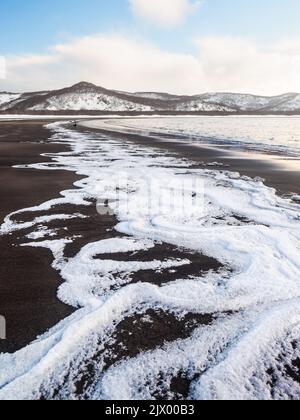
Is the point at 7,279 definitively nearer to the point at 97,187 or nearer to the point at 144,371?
the point at 144,371

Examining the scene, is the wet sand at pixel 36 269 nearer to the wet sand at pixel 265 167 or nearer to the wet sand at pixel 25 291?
the wet sand at pixel 25 291

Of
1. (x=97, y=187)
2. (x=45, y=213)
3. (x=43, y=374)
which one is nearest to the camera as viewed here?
(x=43, y=374)

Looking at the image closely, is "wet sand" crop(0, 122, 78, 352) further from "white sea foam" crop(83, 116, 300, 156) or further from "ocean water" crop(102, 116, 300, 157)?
"white sea foam" crop(83, 116, 300, 156)

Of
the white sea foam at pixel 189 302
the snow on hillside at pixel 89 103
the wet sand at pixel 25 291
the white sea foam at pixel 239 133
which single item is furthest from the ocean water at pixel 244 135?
the snow on hillside at pixel 89 103

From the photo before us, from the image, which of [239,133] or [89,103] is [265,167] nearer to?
[239,133]

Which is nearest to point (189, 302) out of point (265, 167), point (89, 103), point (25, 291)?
point (25, 291)

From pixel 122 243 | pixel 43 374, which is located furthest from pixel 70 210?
pixel 43 374
